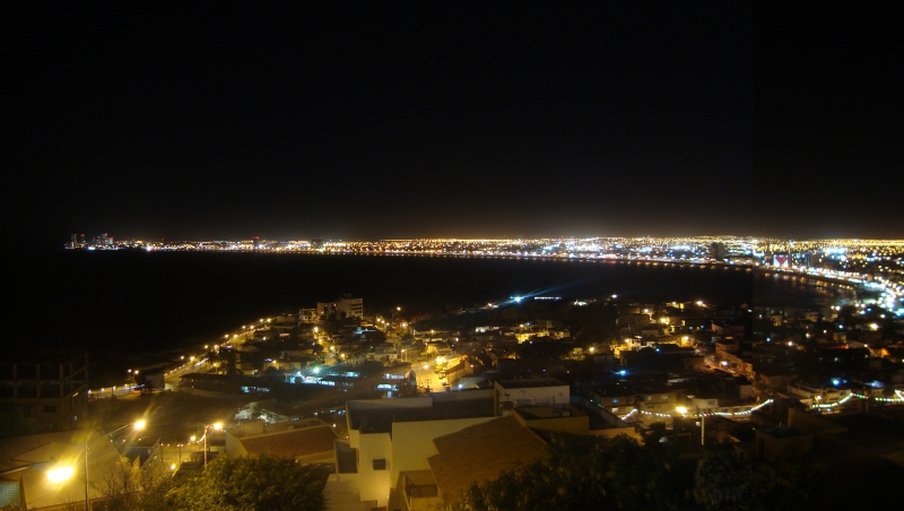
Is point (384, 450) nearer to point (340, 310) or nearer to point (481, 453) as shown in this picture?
point (481, 453)

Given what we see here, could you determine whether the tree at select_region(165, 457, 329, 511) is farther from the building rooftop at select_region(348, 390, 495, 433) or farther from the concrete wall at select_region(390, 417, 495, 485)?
the building rooftop at select_region(348, 390, 495, 433)

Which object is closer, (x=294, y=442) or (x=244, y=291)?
(x=294, y=442)

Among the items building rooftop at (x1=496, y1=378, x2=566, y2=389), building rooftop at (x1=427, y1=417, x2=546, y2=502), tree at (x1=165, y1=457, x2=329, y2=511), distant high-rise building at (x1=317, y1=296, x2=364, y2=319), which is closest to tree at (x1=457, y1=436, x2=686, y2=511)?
building rooftop at (x1=427, y1=417, x2=546, y2=502)

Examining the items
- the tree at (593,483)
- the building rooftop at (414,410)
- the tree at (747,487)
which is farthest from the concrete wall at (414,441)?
the tree at (747,487)

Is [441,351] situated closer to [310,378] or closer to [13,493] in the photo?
[310,378]

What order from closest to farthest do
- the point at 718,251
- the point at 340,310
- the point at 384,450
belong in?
the point at 384,450 < the point at 340,310 < the point at 718,251

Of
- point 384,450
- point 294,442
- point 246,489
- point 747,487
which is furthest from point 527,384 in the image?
point 747,487
